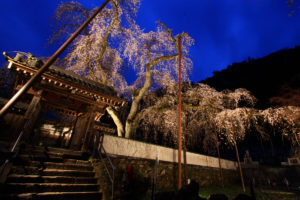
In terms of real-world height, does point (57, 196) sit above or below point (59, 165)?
below

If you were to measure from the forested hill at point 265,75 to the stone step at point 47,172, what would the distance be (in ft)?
59.6

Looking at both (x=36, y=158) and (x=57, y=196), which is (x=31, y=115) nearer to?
(x=36, y=158)

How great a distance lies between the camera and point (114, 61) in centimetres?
1381

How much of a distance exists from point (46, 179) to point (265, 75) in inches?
1234

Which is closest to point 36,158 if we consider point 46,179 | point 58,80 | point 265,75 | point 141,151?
point 46,179

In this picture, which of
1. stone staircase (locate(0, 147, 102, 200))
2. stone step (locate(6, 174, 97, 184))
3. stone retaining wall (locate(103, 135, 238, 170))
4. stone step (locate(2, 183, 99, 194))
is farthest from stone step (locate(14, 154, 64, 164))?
Answer: stone retaining wall (locate(103, 135, 238, 170))

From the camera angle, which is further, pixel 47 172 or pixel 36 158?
pixel 36 158

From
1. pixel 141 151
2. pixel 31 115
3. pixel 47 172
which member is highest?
pixel 31 115

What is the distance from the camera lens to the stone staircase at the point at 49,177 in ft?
15.1

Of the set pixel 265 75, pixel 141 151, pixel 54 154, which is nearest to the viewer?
pixel 54 154

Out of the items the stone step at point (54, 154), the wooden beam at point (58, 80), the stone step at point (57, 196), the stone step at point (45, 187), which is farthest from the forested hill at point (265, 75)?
the stone step at point (54, 154)

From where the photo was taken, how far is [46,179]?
529 cm

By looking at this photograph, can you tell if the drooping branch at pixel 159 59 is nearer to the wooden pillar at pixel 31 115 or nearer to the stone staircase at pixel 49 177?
the wooden pillar at pixel 31 115

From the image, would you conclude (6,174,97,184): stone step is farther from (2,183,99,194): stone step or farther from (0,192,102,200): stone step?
(0,192,102,200): stone step
